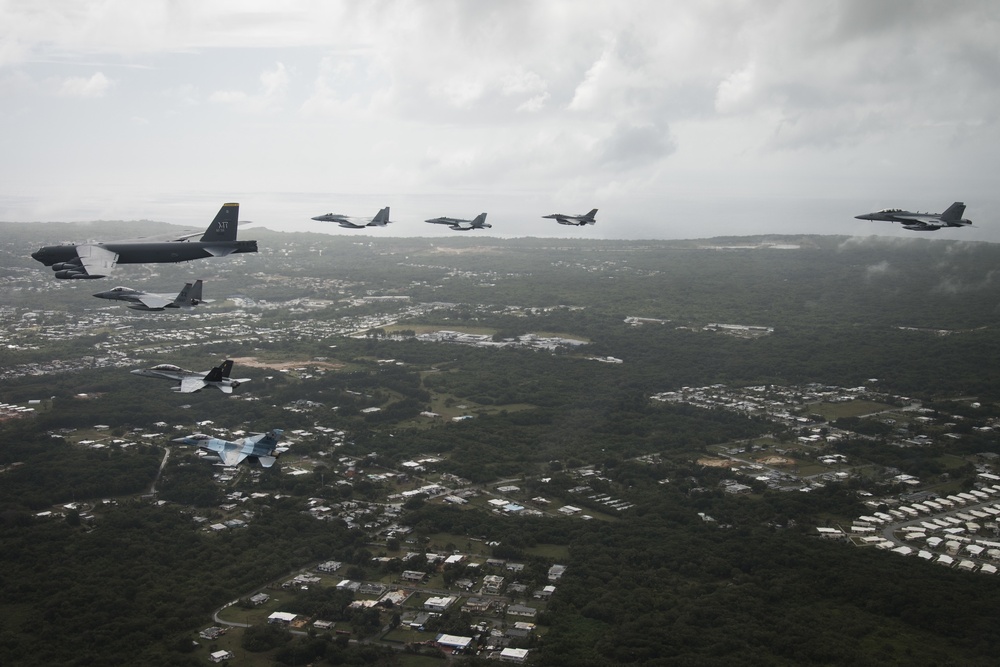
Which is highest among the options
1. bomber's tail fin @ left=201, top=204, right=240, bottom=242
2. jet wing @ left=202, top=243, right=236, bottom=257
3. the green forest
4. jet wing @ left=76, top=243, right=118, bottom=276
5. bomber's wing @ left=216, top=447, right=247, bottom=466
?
bomber's tail fin @ left=201, top=204, right=240, bottom=242

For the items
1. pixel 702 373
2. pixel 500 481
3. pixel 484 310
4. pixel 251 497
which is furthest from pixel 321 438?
pixel 484 310

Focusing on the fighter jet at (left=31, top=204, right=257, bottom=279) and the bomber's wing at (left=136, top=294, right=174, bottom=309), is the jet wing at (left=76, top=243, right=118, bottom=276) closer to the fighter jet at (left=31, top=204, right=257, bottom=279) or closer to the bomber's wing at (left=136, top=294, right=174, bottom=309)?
the fighter jet at (left=31, top=204, right=257, bottom=279)

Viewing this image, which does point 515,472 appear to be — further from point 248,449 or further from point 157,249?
point 157,249

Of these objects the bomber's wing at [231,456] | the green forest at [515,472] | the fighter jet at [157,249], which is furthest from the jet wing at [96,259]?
the green forest at [515,472]

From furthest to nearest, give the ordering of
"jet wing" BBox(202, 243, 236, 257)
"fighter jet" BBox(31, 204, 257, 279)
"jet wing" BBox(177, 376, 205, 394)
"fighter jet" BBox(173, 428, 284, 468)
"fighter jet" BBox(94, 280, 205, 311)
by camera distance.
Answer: "fighter jet" BBox(173, 428, 284, 468) → "jet wing" BBox(177, 376, 205, 394) → "jet wing" BBox(202, 243, 236, 257) → "fighter jet" BBox(31, 204, 257, 279) → "fighter jet" BBox(94, 280, 205, 311)

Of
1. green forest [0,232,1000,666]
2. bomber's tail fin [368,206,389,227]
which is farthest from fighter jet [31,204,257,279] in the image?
bomber's tail fin [368,206,389,227]

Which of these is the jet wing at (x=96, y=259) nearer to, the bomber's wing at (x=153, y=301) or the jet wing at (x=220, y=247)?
the bomber's wing at (x=153, y=301)

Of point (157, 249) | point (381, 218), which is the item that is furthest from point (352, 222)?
point (157, 249)
